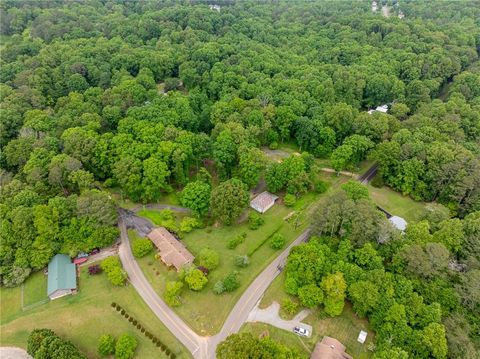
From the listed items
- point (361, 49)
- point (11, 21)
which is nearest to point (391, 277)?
point (361, 49)

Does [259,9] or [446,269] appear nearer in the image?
[446,269]

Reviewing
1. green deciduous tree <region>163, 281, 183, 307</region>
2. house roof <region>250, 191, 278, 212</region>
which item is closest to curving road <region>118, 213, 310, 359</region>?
green deciduous tree <region>163, 281, 183, 307</region>

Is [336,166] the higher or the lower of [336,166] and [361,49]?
the lower

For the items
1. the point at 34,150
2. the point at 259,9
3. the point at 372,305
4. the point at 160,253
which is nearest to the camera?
the point at 372,305

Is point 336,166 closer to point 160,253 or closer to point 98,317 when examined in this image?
point 160,253

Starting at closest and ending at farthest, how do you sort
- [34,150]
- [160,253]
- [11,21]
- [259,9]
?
[160,253], [34,150], [11,21], [259,9]

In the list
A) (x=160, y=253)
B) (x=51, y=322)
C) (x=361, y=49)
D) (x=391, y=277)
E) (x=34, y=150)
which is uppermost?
(x=361, y=49)

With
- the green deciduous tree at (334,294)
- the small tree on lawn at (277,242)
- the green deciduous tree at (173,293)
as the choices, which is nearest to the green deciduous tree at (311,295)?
the green deciduous tree at (334,294)
